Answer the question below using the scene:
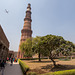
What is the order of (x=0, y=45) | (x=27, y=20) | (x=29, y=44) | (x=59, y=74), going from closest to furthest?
(x=59, y=74) → (x=0, y=45) → (x=29, y=44) → (x=27, y=20)

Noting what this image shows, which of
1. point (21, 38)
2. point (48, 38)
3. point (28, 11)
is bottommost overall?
point (48, 38)

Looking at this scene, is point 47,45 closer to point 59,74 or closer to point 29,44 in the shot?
point 59,74

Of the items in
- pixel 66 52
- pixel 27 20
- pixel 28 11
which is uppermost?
pixel 28 11

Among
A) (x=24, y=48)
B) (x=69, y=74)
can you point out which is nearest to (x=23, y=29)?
(x=24, y=48)

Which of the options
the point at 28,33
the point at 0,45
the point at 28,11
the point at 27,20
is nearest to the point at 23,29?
the point at 28,33

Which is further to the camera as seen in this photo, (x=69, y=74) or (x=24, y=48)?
(x=24, y=48)

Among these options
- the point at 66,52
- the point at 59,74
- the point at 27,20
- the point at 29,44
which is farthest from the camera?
the point at 27,20

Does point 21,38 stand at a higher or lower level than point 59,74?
higher

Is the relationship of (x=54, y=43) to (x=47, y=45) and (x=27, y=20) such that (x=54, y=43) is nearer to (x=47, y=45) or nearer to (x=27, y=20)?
(x=47, y=45)

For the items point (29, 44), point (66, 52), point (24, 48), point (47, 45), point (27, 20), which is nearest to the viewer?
point (66, 52)

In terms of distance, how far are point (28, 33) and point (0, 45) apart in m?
42.1

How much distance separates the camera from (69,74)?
5.86m

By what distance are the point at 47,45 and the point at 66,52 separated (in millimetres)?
3124

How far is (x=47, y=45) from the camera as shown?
11234mm
